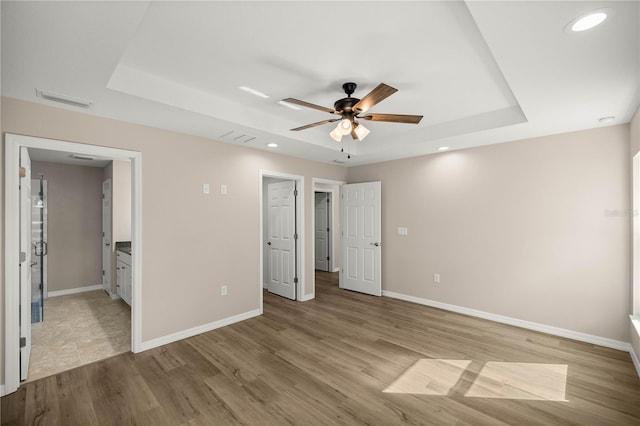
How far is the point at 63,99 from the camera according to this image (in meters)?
2.49

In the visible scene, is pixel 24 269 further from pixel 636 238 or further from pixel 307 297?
pixel 636 238

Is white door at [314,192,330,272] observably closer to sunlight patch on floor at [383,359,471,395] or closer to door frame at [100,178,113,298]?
door frame at [100,178,113,298]

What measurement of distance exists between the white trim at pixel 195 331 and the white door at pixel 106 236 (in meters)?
2.87

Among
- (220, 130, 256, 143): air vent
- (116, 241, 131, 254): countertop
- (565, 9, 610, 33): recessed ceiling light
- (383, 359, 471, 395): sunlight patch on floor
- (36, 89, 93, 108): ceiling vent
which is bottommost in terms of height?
(383, 359, 471, 395): sunlight patch on floor

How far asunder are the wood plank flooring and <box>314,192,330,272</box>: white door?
12.5 ft

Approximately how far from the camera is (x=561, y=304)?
3508 millimetres

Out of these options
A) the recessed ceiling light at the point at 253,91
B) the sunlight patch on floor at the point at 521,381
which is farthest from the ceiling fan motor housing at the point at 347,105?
the sunlight patch on floor at the point at 521,381

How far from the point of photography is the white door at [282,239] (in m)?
5.03

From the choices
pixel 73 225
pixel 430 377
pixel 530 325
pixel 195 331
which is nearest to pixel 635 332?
pixel 530 325

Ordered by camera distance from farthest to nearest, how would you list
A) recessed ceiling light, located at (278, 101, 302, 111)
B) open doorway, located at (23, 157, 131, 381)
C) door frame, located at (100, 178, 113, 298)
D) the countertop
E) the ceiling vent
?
1. door frame, located at (100, 178, 113, 298)
2. the countertop
3. open doorway, located at (23, 157, 131, 381)
4. recessed ceiling light, located at (278, 101, 302, 111)
5. the ceiling vent

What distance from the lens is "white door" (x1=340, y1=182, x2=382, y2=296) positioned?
17.2ft

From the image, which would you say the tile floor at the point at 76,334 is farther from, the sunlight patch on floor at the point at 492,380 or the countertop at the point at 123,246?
the sunlight patch on floor at the point at 492,380

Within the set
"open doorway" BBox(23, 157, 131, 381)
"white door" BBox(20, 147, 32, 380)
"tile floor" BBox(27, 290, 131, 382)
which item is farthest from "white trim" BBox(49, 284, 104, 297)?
"white door" BBox(20, 147, 32, 380)

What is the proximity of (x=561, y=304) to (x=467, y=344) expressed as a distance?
1323 millimetres
